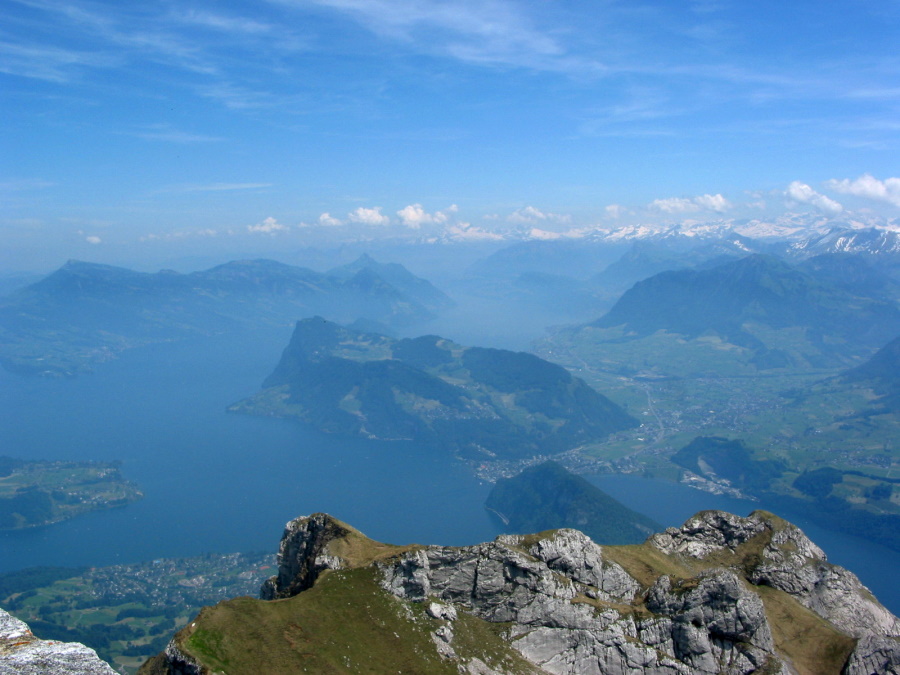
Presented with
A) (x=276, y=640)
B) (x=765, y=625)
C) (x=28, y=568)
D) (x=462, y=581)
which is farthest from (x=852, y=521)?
(x=28, y=568)

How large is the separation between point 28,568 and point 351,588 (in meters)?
170

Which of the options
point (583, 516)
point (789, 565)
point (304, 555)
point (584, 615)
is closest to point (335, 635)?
point (304, 555)

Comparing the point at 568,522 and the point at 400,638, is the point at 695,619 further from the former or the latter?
the point at 568,522

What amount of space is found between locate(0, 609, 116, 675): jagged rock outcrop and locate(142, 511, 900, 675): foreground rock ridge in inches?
129

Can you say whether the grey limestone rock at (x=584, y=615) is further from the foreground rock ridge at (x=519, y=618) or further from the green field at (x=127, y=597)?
the green field at (x=127, y=597)

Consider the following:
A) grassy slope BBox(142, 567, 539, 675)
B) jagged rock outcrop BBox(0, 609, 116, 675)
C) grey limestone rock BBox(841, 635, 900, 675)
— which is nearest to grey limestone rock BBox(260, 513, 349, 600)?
grassy slope BBox(142, 567, 539, 675)

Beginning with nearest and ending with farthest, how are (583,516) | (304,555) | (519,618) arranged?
(519,618) → (304,555) → (583,516)

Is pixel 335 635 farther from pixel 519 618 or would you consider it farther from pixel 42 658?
pixel 42 658

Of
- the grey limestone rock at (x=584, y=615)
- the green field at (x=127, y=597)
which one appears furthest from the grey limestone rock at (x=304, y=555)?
the green field at (x=127, y=597)

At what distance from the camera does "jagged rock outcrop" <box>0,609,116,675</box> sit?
31.6 metres

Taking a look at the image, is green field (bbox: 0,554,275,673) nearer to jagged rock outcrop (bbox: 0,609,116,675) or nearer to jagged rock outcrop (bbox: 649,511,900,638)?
jagged rock outcrop (bbox: 0,609,116,675)

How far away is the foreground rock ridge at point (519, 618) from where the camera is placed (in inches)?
1487

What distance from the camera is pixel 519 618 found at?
4338 centimetres

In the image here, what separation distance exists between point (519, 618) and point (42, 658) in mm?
29792
